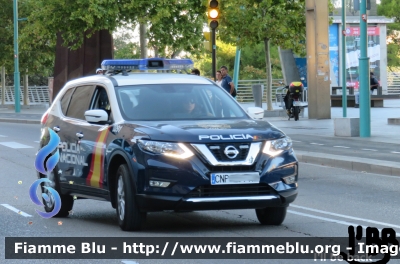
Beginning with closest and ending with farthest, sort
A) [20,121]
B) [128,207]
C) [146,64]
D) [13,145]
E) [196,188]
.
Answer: [196,188] < [128,207] < [146,64] < [13,145] < [20,121]

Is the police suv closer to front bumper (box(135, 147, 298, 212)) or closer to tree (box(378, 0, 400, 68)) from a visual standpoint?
front bumper (box(135, 147, 298, 212))

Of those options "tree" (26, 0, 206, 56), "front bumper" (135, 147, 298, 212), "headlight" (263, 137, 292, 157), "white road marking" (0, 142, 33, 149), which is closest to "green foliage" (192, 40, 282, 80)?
"tree" (26, 0, 206, 56)

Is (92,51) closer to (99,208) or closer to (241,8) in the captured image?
(241,8)

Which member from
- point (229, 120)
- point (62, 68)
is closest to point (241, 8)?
point (62, 68)

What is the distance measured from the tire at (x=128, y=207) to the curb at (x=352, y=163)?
7.70 meters

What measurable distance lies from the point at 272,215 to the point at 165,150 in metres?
1.58

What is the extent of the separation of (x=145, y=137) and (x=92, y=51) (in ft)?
134

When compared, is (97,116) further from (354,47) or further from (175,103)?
(354,47)

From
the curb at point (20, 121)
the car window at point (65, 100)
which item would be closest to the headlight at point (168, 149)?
the car window at point (65, 100)

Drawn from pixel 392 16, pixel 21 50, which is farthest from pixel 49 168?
pixel 392 16

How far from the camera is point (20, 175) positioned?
58.1 feet

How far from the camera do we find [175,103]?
1088 cm

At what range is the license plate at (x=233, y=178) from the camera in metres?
9.54

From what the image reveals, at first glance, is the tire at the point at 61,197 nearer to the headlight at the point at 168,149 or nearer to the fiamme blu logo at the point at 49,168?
the fiamme blu logo at the point at 49,168
